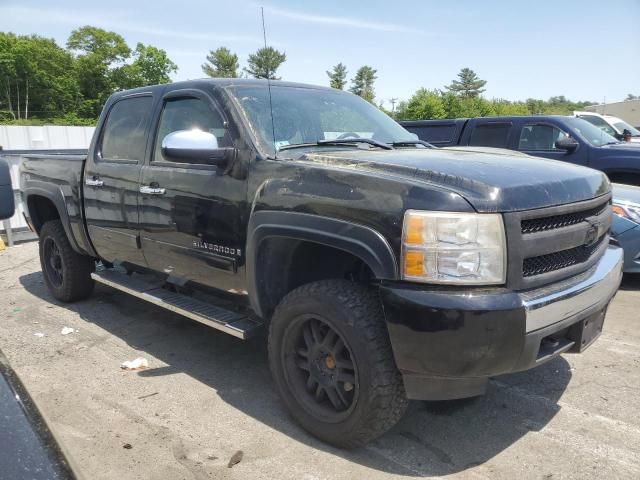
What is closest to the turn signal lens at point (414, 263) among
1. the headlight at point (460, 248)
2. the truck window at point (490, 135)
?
the headlight at point (460, 248)

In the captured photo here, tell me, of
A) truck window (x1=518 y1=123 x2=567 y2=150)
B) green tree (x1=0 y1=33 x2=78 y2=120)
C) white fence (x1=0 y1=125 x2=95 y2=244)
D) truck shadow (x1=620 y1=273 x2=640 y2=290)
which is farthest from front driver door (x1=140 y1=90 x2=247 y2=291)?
green tree (x1=0 y1=33 x2=78 y2=120)

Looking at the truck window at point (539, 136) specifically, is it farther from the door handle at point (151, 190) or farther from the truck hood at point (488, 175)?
the door handle at point (151, 190)

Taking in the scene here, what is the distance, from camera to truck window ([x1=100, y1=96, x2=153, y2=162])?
13.5 ft

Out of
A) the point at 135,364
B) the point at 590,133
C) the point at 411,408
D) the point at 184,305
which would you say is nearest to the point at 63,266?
the point at 135,364

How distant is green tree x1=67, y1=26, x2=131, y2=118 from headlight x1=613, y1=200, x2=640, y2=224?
73.0 m

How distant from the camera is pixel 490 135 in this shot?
8742 mm

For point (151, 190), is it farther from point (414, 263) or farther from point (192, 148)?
point (414, 263)

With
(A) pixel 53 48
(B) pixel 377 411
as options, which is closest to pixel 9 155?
(B) pixel 377 411

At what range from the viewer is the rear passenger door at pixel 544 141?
8.01 meters

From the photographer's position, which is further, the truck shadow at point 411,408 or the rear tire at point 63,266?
the rear tire at point 63,266

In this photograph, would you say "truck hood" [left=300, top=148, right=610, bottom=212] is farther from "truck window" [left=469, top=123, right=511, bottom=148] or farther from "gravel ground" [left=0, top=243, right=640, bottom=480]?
"truck window" [left=469, top=123, right=511, bottom=148]

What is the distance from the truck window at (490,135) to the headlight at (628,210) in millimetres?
3406

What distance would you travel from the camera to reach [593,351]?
3.98 metres

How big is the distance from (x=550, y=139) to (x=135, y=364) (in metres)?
6.97
